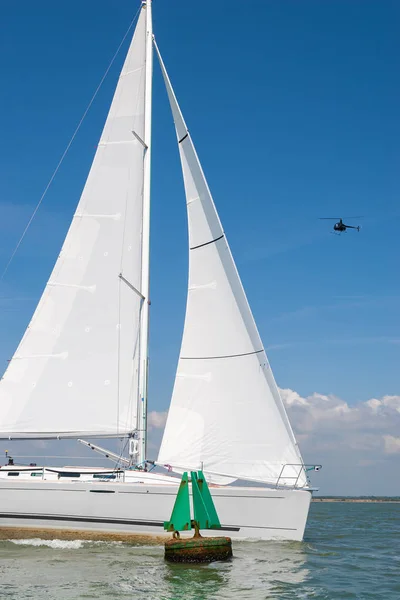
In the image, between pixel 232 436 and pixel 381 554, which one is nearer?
pixel 232 436

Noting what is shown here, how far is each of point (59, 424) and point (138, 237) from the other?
667cm

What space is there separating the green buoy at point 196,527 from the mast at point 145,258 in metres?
3.82

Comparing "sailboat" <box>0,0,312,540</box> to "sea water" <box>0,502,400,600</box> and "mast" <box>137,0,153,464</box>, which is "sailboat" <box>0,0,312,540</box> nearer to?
"mast" <box>137,0,153,464</box>

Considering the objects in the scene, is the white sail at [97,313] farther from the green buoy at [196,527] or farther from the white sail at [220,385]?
the green buoy at [196,527]

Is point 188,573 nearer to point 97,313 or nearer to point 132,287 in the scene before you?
point 132,287

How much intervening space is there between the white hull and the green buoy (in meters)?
1.40

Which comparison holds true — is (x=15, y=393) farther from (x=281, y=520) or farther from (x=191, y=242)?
(x=281, y=520)

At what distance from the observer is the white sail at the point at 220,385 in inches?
792

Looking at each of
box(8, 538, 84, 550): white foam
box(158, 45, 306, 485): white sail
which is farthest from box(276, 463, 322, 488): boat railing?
box(8, 538, 84, 550): white foam

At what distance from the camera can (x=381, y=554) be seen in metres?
21.7

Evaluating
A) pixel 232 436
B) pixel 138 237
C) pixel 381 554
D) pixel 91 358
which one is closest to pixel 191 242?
pixel 138 237

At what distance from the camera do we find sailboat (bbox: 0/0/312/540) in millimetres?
19547

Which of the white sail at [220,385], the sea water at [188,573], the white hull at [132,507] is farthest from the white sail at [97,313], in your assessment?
the sea water at [188,573]

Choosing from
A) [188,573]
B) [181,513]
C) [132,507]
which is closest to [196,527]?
[181,513]
